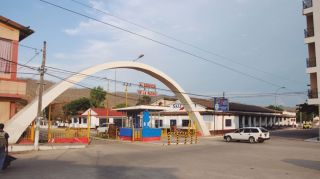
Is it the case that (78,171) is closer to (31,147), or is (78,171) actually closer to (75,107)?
(31,147)

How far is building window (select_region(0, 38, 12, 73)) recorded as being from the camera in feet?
79.8

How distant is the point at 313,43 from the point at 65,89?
3112 centimetres

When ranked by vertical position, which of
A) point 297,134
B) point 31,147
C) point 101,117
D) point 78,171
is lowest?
point 297,134

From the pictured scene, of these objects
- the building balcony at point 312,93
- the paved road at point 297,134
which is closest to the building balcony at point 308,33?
the building balcony at point 312,93

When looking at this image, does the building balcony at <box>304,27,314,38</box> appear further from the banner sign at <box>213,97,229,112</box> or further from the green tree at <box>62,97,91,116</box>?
the green tree at <box>62,97,91,116</box>

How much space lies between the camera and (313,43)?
42.2m

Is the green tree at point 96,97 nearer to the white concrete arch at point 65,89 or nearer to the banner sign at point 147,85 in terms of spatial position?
the white concrete arch at point 65,89

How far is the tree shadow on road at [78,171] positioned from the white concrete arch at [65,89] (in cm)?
900

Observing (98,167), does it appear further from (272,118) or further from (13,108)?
(272,118)

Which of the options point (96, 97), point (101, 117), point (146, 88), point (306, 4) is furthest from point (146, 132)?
point (96, 97)

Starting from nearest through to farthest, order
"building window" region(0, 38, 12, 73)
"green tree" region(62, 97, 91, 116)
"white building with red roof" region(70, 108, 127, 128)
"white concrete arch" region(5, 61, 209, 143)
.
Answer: "white concrete arch" region(5, 61, 209, 143) < "building window" region(0, 38, 12, 73) < "white building with red roof" region(70, 108, 127, 128) < "green tree" region(62, 97, 91, 116)

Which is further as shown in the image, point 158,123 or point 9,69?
point 158,123

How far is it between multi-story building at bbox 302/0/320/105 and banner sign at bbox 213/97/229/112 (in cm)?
1181

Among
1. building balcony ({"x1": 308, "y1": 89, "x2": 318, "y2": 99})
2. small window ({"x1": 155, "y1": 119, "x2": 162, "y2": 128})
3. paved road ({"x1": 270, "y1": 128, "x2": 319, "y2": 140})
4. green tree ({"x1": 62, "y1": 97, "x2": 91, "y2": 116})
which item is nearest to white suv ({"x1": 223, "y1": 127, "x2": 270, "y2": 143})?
building balcony ({"x1": 308, "y1": 89, "x2": 318, "y2": 99})
